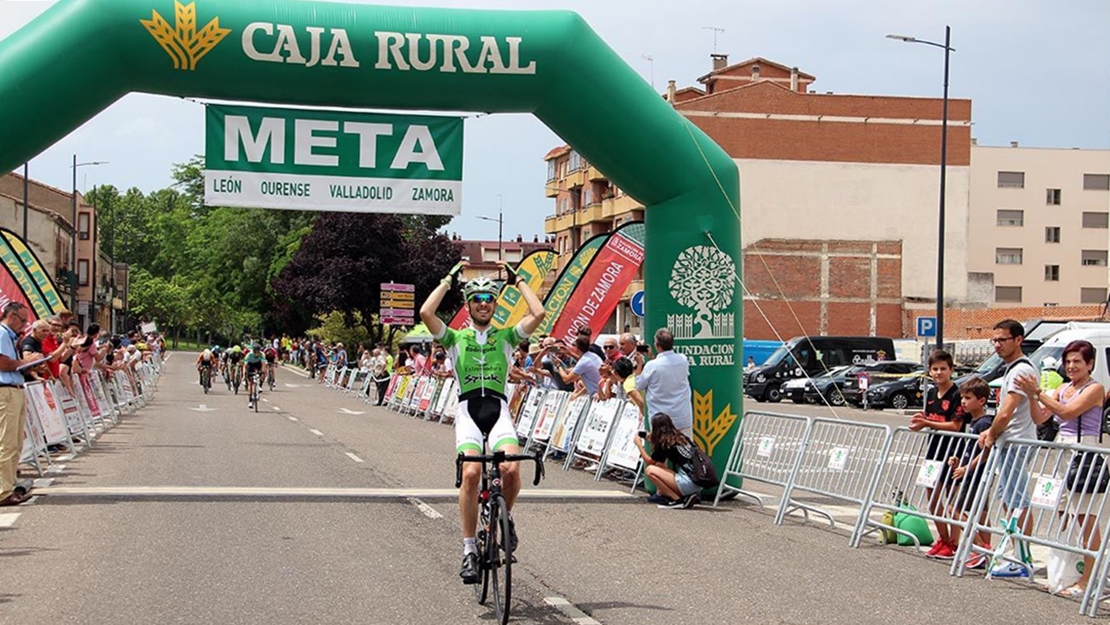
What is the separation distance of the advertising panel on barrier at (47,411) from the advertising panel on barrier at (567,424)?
21.5 feet

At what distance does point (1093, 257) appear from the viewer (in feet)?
281

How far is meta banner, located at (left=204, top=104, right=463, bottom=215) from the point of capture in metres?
13.1

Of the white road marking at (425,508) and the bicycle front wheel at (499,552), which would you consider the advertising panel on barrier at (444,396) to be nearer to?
the white road marking at (425,508)

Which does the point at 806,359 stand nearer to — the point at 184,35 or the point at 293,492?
the point at 293,492

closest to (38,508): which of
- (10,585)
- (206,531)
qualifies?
(206,531)

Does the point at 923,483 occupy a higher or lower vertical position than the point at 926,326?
lower

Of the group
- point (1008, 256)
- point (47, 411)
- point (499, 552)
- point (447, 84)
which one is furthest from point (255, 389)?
point (1008, 256)

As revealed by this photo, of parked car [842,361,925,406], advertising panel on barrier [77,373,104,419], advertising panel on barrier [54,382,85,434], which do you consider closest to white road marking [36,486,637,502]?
advertising panel on barrier [54,382,85,434]

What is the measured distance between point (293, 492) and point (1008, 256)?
7981 centimetres

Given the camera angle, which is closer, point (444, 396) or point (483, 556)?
Result: point (483, 556)

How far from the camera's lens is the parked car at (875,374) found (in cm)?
4212

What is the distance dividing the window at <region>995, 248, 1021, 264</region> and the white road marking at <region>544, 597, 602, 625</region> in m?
83.1

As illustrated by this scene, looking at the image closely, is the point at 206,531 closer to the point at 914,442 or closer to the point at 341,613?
the point at 341,613

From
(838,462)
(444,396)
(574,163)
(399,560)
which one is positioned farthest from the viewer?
(574,163)
